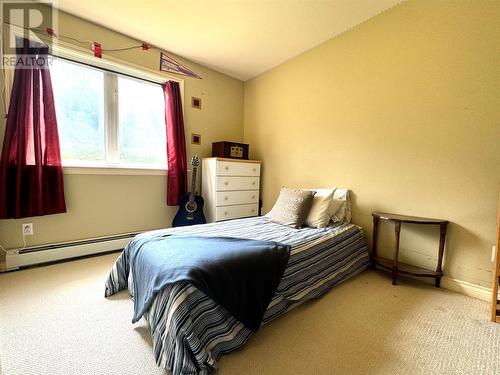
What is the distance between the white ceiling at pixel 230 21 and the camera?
2045mm

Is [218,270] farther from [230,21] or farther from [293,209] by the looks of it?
[230,21]

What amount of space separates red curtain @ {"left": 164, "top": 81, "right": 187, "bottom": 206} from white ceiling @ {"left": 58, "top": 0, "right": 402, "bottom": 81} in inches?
22.6

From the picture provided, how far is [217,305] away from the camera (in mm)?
1108

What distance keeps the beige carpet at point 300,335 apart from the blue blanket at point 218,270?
184 mm

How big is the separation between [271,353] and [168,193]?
7.46 ft

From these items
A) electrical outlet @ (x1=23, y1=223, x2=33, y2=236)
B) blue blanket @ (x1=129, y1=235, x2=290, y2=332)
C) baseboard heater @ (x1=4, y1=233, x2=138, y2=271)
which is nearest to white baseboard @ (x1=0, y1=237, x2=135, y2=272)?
baseboard heater @ (x1=4, y1=233, x2=138, y2=271)

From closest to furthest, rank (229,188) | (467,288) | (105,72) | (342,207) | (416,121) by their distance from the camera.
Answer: (467,288)
(416,121)
(342,207)
(105,72)
(229,188)

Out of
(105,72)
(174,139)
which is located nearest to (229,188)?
(174,139)

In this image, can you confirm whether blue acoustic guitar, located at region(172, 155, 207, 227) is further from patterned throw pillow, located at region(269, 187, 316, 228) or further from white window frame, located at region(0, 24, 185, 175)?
patterned throw pillow, located at region(269, 187, 316, 228)

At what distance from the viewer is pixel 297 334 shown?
128 centimetres

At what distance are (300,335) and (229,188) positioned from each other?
2.03m

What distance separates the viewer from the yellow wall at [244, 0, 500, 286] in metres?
1.67

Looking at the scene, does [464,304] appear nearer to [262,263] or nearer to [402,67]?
[262,263]

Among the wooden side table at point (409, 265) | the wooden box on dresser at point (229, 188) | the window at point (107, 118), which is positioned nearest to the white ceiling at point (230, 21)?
the window at point (107, 118)
